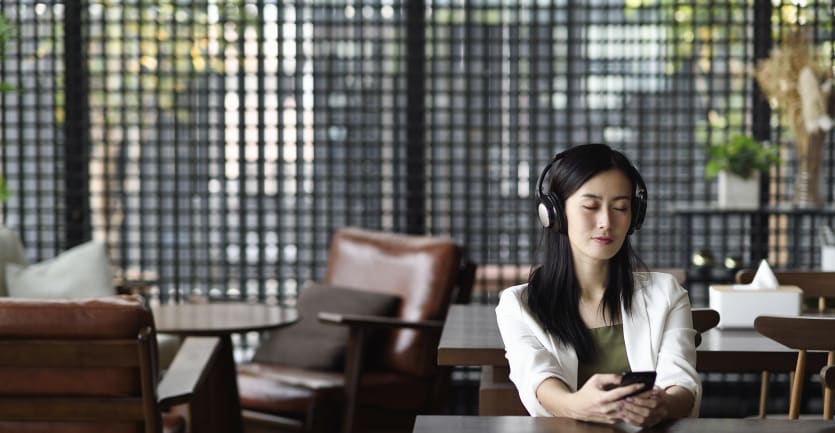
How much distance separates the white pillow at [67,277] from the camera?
4859 mm

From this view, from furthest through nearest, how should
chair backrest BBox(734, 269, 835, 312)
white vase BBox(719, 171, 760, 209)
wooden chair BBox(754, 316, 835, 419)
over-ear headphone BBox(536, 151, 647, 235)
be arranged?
white vase BBox(719, 171, 760, 209) < chair backrest BBox(734, 269, 835, 312) < wooden chair BBox(754, 316, 835, 419) < over-ear headphone BBox(536, 151, 647, 235)

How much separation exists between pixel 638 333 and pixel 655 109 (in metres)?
3.47

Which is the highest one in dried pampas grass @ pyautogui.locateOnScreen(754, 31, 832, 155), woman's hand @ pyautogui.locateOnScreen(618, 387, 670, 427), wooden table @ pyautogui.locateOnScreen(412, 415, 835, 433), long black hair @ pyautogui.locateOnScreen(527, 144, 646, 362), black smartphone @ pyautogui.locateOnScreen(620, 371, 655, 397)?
dried pampas grass @ pyautogui.locateOnScreen(754, 31, 832, 155)

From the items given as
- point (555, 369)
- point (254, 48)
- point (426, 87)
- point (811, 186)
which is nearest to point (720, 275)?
point (811, 186)

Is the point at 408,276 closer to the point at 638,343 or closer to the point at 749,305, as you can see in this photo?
the point at 749,305

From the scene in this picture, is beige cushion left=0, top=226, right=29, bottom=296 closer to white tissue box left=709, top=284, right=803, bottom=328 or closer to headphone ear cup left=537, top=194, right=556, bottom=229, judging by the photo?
white tissue box left=709, top=284, right=803, bottom=328

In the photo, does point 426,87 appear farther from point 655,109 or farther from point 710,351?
point 710,351

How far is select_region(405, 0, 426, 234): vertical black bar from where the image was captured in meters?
5.45

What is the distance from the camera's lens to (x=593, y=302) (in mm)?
2217

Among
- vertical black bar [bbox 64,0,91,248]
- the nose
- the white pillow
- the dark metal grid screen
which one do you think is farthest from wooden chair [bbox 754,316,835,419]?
vertical black bar [bbox 64,0,91,248]

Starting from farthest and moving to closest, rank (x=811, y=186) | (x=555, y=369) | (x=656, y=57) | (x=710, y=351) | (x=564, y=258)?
(x=656, y=57), (x=811, y=186), (x=710, y=351), (x=564, y=258), (x=555, y=369)

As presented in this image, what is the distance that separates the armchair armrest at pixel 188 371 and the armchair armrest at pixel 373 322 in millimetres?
458

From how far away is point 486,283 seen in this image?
5527 mm

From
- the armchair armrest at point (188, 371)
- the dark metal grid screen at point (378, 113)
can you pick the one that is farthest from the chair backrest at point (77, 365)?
the dark metal grid screen at point (378, 113)
